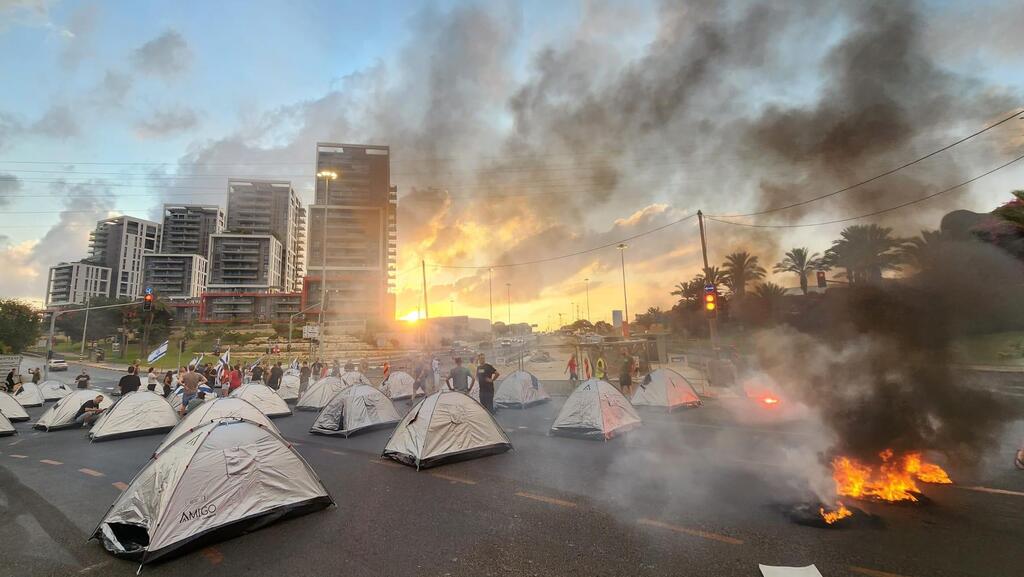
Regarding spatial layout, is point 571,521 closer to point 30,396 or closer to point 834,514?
point 834,514

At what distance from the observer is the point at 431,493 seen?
7.17 metres

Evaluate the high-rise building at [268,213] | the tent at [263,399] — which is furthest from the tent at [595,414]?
the high-rise building at [268,213]

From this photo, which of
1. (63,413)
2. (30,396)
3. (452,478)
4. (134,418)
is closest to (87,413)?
(63,413)

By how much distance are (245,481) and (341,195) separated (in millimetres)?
132810

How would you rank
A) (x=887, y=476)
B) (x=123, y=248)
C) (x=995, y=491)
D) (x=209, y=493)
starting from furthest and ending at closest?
(x=123, y=248), (x=887, y=476), (x=995, y=491), (x=209, y=493)

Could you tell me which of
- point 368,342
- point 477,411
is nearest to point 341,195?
point 368,342

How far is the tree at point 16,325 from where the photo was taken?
61.8 metres

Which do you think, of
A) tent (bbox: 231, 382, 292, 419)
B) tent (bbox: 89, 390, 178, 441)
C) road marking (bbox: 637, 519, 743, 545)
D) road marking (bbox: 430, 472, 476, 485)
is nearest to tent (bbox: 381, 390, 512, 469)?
road marking (bbox: 430, 472, 476, 485)

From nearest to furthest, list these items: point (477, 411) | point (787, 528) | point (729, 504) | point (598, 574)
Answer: point (598, 574), point (787, 528), point (729, 504), point (477, 411)

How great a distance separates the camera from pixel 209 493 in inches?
218

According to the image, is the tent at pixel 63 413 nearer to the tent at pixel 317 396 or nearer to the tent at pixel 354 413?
the tent at pixel 317 396

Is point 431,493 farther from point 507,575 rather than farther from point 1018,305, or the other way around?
point 1018,305

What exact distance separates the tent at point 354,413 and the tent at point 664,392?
864 cm

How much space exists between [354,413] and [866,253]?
48.0ft
